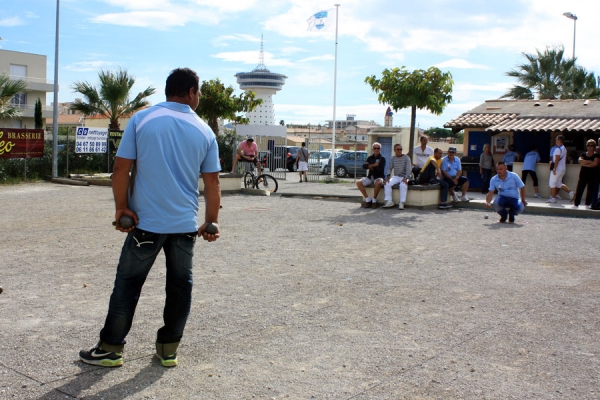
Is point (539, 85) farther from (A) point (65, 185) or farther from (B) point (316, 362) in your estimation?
(B) point (316, 362)

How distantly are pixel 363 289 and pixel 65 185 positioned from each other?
17.1 meters

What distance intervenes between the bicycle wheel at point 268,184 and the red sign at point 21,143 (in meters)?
9.19

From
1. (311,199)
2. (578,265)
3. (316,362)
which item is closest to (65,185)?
(311,199)

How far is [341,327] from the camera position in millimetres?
5121

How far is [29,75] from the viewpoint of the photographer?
55375mm

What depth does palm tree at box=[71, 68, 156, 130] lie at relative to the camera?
2736cm

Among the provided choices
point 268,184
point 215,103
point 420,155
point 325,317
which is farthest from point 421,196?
point 215,103

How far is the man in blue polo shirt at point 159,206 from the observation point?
3.96 meters

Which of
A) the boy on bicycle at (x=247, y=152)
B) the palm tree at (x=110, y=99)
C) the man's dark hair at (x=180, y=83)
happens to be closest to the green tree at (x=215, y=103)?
the palm tree at (x=110, y=99)

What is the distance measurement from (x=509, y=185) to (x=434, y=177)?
286 centimetres

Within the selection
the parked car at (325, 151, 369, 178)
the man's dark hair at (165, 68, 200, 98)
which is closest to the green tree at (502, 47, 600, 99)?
the parked car at (325, 151, 369, 178)

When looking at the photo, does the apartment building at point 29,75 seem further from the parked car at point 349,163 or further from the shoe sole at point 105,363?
the shoe sole at point 105,363

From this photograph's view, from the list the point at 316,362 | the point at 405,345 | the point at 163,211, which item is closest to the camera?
the point at 163,211

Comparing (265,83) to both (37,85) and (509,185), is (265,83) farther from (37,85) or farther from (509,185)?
(509,185)
